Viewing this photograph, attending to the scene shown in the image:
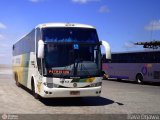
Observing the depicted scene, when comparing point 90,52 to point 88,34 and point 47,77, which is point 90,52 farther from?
point 47,77

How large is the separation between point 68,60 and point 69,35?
113 cm

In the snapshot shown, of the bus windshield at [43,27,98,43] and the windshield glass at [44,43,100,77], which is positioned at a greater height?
the bus windshield at [43,27,98,43]

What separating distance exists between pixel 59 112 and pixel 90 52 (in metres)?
3.29

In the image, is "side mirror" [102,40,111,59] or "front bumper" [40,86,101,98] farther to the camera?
"side mirror" [102,40,111,59]

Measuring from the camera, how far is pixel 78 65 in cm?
1504

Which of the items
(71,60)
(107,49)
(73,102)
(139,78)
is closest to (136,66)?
(139,78)

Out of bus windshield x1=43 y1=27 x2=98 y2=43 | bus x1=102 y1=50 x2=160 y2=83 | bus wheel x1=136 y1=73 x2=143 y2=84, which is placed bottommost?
bus wheel x1=136 y1=73 x2=143 y2=84

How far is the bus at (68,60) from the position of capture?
14.7m

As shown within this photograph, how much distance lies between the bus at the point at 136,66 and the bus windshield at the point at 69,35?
50.3 ft

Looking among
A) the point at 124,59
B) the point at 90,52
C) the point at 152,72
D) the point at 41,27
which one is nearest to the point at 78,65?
the point at 90,52

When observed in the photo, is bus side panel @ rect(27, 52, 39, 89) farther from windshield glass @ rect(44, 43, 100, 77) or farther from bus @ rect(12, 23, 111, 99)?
windshield glass @ rect(44, 43, 100, 77)

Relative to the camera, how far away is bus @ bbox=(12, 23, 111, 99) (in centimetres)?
1467

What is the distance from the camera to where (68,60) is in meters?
15.0

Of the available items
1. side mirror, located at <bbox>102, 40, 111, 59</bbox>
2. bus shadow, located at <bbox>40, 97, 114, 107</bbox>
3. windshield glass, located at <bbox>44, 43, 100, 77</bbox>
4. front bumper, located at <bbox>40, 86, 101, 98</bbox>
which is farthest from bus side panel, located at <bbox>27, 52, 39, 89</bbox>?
side mirror, located at <bbox>102, 40, 111, 59</bbox>
